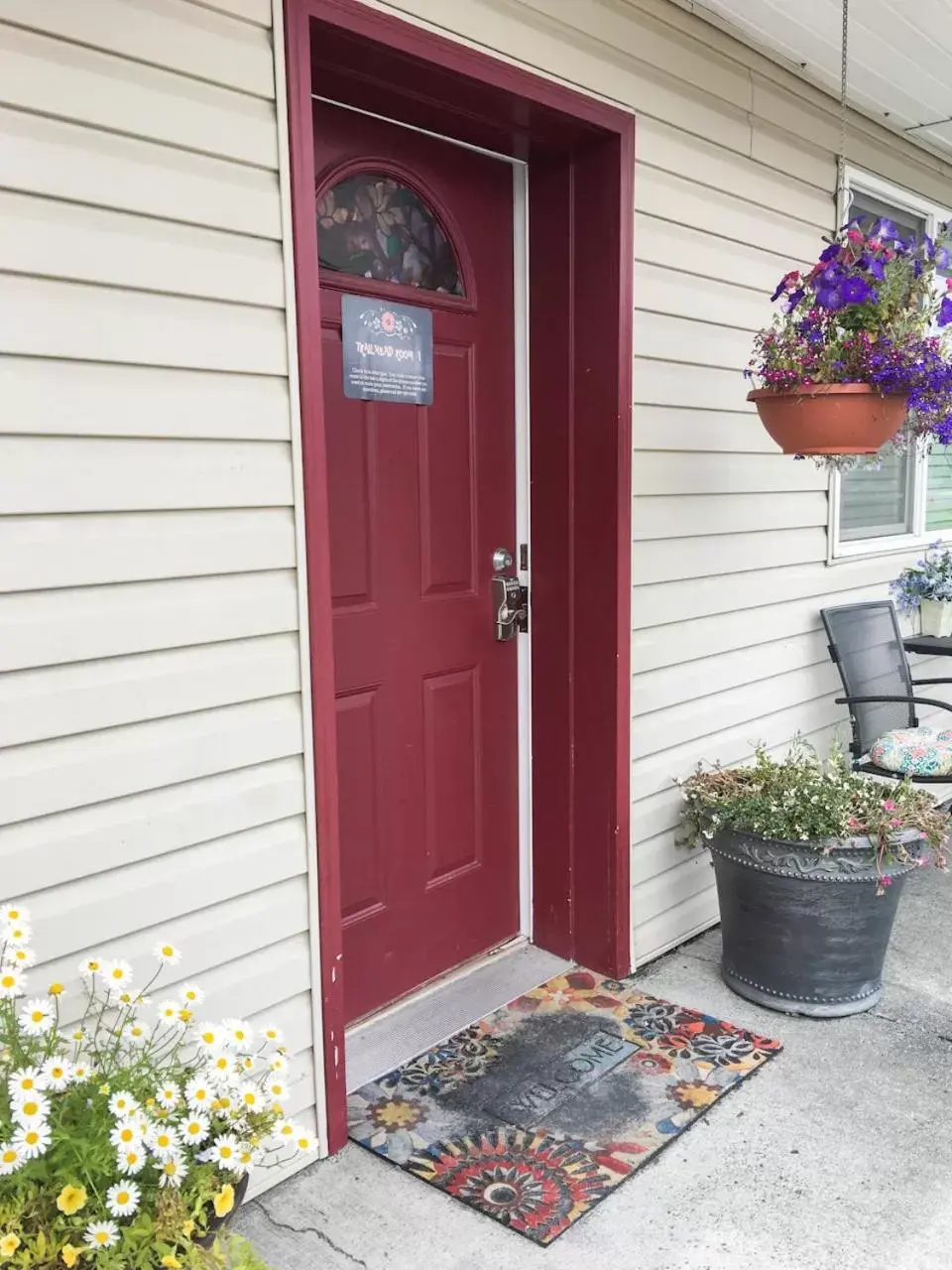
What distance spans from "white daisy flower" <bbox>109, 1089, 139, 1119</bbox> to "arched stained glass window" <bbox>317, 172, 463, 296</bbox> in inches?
66.9

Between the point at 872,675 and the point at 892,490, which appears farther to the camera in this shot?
the point at 892,490

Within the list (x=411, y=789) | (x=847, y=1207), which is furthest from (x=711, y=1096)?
(x=411, y=789)

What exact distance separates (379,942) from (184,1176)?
1.20 m

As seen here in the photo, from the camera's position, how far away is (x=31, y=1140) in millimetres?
1195

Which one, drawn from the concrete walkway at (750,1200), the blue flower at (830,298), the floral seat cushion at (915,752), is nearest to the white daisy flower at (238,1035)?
the concrete walkway at (750,1200)

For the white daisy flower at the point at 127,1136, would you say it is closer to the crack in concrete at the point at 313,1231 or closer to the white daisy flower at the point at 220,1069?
the white daisy flower at the point at 220,1069

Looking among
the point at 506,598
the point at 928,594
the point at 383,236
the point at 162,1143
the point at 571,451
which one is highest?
the point at 383,236

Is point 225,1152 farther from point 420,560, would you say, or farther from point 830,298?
point 830,298

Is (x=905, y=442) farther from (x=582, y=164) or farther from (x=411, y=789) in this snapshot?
(x=411, y=789)

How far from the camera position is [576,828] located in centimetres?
279

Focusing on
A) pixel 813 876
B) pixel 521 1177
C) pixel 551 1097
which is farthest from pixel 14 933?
pixel 813 876

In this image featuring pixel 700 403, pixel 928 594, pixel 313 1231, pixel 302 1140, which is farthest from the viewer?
pixel 928 594

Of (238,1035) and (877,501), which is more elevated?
(877,501)

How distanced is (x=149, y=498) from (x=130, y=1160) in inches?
38.2
